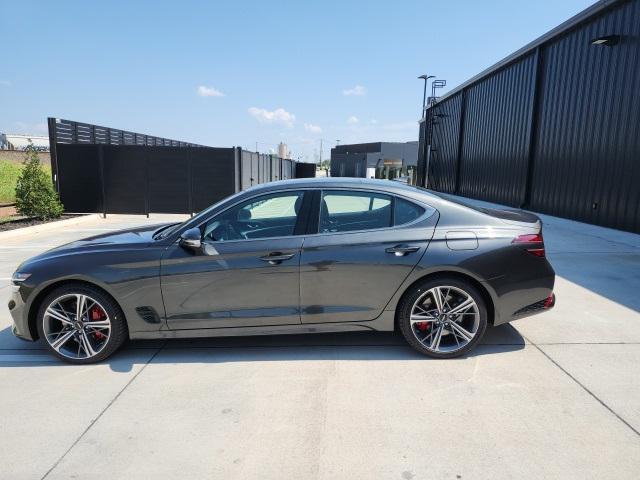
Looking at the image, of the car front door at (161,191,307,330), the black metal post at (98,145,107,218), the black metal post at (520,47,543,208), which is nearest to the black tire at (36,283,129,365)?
the car front door at (161,191,307,330)

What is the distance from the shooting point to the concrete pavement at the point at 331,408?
2557mm

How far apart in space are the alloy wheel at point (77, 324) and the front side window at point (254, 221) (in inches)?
45.0

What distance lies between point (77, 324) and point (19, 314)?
0.51 m

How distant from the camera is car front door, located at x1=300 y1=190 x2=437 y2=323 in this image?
373 cm

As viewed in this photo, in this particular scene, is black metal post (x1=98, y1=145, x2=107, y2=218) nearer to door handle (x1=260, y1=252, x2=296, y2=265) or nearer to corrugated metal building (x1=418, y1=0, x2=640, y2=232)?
door handle (x1=260, y1=252, x2=296, y2=265)

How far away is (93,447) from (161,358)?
1248 mm

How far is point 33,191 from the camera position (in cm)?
1287

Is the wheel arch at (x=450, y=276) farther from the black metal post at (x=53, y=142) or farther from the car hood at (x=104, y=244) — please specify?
the black metal post at (x=53, y=142)

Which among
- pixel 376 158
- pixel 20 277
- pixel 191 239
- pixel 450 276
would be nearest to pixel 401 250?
pixel 450 276

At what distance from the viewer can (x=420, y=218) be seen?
153 inches

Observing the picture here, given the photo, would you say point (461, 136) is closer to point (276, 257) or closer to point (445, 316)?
point (445, 316)

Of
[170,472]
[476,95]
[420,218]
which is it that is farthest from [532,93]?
[170,472]

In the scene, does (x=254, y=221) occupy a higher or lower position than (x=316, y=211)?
lower

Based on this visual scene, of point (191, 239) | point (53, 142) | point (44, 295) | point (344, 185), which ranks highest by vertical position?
point (53, 142)
